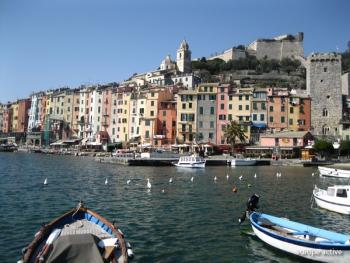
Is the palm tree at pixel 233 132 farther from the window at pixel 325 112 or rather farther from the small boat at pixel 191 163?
the window at pixel 325 112

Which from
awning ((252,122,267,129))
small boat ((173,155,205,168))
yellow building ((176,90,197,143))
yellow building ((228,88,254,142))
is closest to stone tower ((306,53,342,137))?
awning ((252,122,267,129))

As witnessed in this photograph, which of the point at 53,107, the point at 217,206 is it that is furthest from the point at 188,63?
the point at 217,206

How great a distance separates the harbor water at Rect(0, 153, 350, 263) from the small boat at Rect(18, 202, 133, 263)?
6.37ft

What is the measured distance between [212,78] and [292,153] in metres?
56.9

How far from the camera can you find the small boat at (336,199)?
24.9 m

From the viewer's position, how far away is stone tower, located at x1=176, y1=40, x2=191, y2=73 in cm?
14185

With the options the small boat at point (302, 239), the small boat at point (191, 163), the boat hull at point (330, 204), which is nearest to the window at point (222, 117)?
the small boat at point (191, 163)

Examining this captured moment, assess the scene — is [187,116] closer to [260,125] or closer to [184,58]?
[260,125]

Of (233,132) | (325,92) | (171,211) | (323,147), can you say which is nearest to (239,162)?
(233,132)

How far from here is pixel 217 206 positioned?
26438 mm

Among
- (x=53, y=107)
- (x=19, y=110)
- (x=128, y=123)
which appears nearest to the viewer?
(x=128, y=123)

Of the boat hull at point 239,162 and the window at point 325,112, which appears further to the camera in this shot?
the window at point 325,112

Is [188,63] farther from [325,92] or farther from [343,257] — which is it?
[343,257]

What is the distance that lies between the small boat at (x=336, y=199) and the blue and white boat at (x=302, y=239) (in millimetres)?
8178
